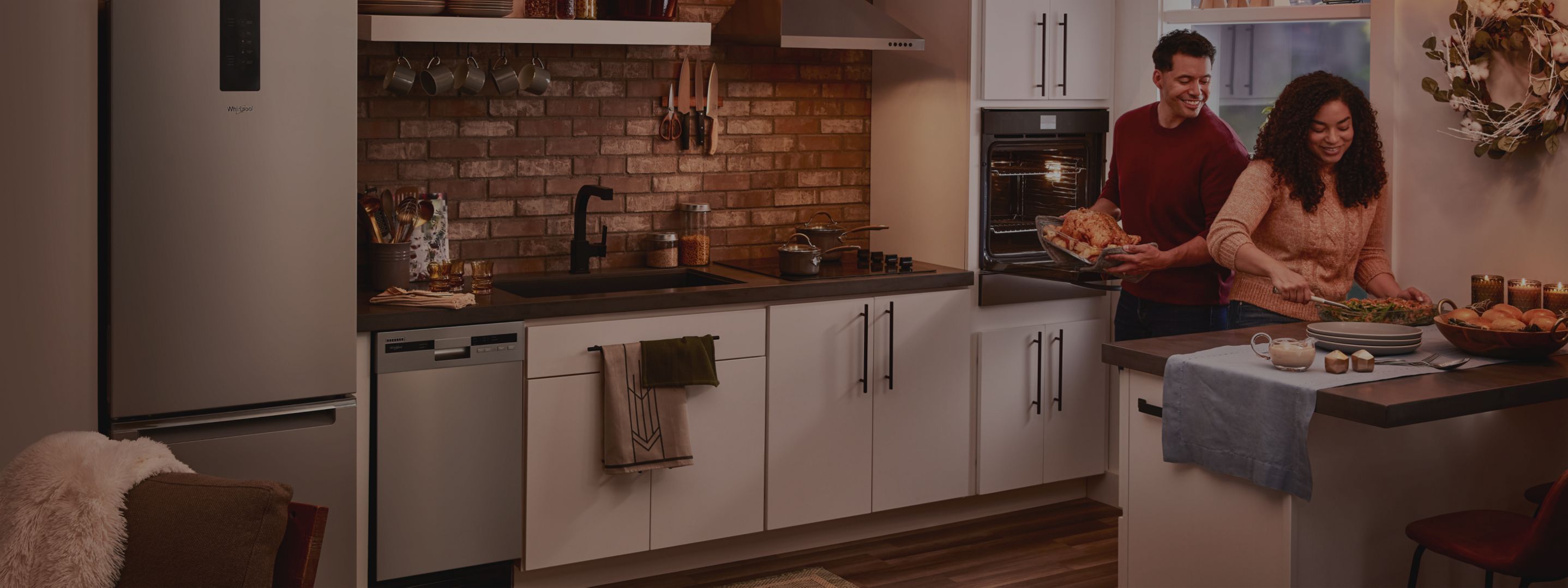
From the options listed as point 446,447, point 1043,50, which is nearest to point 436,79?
point 446,447

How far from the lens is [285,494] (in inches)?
77.0

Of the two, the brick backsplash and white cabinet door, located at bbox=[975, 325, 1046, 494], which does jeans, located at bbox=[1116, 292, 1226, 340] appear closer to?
white cabinet door, located at bbox=[975, 325, 1046, 494]

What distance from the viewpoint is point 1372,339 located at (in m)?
2.85

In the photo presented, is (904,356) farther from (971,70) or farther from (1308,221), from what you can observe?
(1308,221)

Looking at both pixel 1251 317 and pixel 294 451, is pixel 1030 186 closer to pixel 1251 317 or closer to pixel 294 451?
pixel 1251 317

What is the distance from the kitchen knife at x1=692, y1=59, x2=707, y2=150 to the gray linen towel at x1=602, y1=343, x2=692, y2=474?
1022 mm

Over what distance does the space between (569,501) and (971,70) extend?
1933 mm

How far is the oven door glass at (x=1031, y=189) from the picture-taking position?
441 centimetres

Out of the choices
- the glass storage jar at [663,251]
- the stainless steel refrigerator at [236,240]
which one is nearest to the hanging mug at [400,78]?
the stainless steel refrigerator at [236,240]

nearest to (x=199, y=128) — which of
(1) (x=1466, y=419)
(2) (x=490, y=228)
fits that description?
(2) (x=490, y=228)

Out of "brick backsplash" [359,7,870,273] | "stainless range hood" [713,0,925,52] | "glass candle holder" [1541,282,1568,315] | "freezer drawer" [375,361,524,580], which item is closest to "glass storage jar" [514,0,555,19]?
"brick backsplash" [359,7,870,273]

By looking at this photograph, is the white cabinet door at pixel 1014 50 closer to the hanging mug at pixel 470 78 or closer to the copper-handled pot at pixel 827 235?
the copper-handled pot at pixel 827 235

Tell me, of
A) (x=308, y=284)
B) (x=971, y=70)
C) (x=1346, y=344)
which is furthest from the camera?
(x=971, y=70)

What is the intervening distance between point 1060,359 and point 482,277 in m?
2.04
